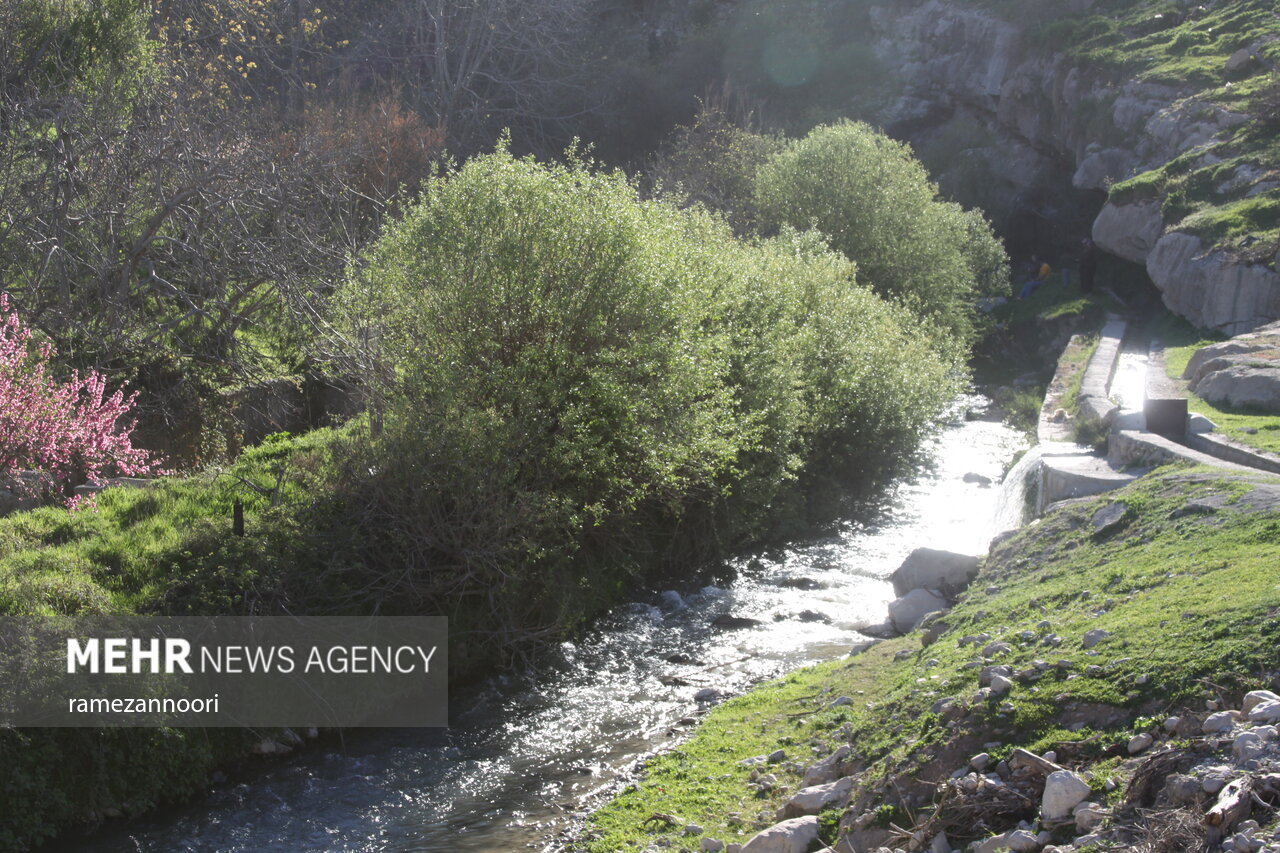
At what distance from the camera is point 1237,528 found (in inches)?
397

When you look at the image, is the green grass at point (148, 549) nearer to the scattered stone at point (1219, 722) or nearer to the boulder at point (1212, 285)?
the scattered stone at point (1219, 722)

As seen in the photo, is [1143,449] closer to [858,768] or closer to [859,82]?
[858,768]

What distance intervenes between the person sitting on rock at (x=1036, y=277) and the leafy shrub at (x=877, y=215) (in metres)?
5.66

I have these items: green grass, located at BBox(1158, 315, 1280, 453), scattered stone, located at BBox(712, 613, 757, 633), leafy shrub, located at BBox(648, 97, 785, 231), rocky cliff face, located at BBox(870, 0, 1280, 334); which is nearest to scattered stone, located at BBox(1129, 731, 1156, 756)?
green grass, located at BBox(1158, 315, 1280, 453)

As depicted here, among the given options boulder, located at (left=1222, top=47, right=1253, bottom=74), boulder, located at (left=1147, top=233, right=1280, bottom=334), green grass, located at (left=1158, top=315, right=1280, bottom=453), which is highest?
boulder, located at (left=1222, top=47, right=1253, bottom=74)

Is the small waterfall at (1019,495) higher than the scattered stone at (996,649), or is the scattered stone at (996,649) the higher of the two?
the small waterfall at (1019,495)

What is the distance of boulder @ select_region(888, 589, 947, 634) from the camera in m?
13.9

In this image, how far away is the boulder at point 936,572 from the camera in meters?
14.8

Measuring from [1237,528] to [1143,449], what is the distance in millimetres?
4040

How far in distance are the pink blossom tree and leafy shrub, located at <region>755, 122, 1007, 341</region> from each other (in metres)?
19.9

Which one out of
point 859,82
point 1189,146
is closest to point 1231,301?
point 1189,146

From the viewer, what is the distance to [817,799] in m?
8.28

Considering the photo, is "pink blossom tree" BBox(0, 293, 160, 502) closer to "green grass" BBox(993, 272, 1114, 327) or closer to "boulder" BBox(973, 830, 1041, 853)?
"boulder" BBox(973, 830, 1041, 853)

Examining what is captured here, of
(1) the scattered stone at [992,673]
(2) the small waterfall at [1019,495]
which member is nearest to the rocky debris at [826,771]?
(1) the scattered stone at [992,673]
